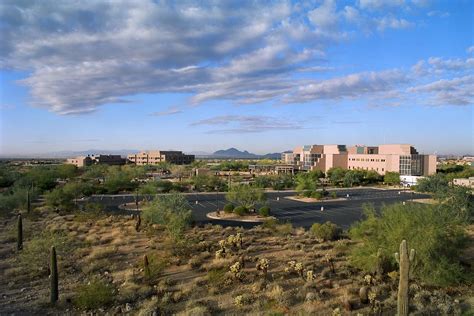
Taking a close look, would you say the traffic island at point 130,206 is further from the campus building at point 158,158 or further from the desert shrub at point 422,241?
the campus building at point 158,158

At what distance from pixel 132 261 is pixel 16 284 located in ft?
18.9

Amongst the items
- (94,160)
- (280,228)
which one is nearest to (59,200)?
(280,228)

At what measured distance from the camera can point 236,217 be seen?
132 ft

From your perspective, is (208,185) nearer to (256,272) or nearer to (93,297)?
(256,272)

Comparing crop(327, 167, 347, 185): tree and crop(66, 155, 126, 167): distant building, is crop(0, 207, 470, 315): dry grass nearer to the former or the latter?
crop(327, 167, 347, 185): tree

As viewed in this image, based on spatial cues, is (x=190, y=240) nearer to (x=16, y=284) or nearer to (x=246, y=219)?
(x=16, y=284)

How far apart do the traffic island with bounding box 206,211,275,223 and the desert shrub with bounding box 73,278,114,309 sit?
2362 centimetres

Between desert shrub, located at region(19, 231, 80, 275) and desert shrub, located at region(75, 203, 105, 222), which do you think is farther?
desert shrub, located at region(75, 203, 105, 222)

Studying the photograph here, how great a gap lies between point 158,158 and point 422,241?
6587 inches

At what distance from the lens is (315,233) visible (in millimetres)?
28797

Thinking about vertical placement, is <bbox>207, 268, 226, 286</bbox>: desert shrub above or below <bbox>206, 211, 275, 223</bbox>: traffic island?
above

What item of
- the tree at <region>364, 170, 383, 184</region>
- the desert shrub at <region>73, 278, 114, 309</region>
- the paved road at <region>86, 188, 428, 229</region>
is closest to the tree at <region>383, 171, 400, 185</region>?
the tree at <region>364, 170, 383, 184</region>

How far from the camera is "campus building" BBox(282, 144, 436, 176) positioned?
90.6m

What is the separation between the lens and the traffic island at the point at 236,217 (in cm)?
3853
